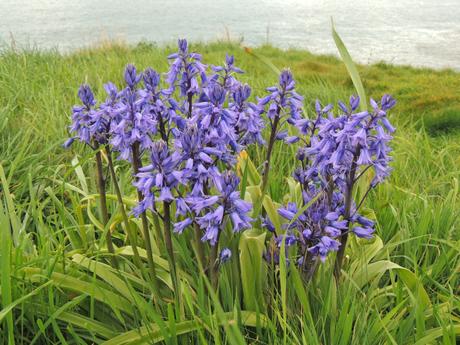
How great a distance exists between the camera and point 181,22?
19.1 metres

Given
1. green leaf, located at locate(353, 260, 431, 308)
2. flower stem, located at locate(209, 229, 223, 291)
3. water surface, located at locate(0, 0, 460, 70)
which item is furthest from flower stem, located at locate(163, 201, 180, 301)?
water surface, located at locate(0, 0, 460, 70)

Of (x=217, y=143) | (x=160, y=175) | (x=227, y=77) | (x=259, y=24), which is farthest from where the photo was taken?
(x=259, y=24)

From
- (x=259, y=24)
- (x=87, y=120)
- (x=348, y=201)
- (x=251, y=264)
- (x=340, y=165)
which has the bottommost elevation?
(x=259, y=24)

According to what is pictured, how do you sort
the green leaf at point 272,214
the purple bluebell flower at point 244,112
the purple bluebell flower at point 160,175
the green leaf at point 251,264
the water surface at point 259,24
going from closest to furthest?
the purple bluebell flower at point 160,175, the purple bluebell flower at point 244,112, the green leaf at point 251,264, the green leaf at point 272,214, the water surface at point 259,24

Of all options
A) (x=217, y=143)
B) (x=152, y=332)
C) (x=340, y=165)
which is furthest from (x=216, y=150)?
(x=152, y=332)

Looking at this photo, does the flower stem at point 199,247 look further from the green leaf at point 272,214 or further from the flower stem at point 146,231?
the green leaf at point 272,214

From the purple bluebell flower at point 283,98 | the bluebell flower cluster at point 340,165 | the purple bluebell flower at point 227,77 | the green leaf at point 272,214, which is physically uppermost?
the purple bluebell flower at point 227,77

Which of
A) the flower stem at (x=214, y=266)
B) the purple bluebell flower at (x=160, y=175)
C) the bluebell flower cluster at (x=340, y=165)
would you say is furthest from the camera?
the flower stem at (x=214, y=266)

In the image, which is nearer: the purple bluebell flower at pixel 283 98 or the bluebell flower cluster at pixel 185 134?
the bluebell flower cluster at pixel 185 134

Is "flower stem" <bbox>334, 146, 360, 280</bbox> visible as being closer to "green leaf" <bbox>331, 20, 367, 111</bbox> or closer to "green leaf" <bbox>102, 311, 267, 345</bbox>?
"green leaf" <bbox>102, 311, 267, 345</bbox>

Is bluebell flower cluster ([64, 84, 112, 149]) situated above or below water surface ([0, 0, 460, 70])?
above

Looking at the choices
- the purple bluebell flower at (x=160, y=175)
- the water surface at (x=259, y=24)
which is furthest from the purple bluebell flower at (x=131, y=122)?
the water surface at (x=259, y=24)

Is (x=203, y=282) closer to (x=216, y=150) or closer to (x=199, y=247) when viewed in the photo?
(x=199, y=247)

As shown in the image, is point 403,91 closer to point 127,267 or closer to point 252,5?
point 127,267
